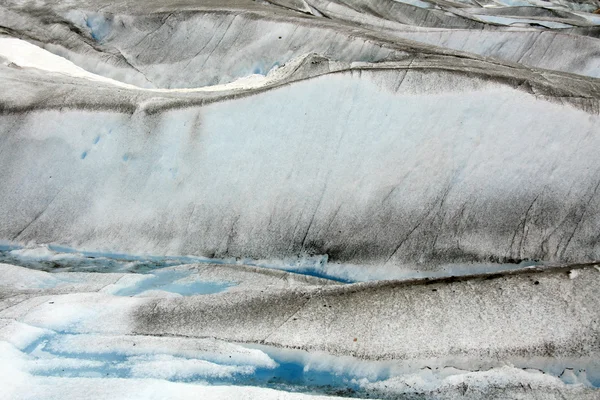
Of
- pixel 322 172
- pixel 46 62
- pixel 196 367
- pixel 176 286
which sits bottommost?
pixel 176 286

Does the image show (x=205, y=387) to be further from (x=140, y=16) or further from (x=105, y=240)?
(x=140, y=16)

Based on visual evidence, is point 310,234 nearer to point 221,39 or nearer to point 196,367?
point 196,367

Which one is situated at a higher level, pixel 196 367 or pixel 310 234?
pixel 310 234

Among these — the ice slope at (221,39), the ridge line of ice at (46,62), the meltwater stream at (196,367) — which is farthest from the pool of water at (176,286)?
the ice slope at (221,39)

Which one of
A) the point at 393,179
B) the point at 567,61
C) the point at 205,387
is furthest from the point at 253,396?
the point at 567,61

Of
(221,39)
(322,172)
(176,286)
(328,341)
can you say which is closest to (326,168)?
(322,172)

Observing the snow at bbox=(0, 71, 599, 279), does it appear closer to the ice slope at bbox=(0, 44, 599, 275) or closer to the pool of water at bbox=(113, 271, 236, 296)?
the ice slope at bbox=(0, 44, 599, 275)

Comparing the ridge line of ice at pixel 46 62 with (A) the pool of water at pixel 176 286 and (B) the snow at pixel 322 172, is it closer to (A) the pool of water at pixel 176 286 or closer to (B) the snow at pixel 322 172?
(B) the snow at pixel 322 172

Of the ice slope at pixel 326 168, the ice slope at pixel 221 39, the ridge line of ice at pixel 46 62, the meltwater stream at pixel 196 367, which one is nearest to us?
the meltwater stream at pixel 196 367

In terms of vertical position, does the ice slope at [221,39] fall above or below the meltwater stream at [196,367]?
above
